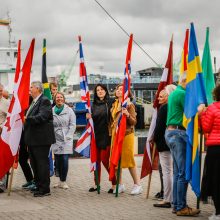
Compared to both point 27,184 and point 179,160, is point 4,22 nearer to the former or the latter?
point 27,184

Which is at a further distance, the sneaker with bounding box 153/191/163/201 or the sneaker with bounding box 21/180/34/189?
the sneaker with bounding box 21/180/34/189

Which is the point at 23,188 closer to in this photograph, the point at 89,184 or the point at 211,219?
the point at 89,184

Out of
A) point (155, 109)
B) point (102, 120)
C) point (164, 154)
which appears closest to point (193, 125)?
Answer: point (164, 154)

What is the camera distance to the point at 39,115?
27.9 feet

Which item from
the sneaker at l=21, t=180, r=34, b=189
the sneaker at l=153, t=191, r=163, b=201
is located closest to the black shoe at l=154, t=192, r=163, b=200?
the sneaker at l=153, t=191, r=163, b=201

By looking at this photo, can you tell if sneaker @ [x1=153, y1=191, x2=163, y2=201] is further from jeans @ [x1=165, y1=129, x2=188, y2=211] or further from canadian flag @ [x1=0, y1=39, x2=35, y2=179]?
canadian flag @ [x1=0, y1=39, x2=35, y2=179]

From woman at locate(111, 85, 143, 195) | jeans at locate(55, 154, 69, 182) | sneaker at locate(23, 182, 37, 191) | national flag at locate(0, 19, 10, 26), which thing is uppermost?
national flag at locate(0, 19, 10, 26)

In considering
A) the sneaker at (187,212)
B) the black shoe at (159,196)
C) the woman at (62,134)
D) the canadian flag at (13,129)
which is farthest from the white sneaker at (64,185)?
the sneaker at (187,212)

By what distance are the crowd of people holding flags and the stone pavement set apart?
0.21 meters

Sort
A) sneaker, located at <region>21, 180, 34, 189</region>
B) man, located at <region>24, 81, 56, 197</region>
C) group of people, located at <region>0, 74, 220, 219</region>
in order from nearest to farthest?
1. group of people, located at <region>0, 74, 220, 219</region>
2. man, located at <region>24, 81, 56, 197</region>
3. sneaker, located at <region>21, 180, 34, 189</region>

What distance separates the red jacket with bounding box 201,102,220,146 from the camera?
6.31 m

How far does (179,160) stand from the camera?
272 inches

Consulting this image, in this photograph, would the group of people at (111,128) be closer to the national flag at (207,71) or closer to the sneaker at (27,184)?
the sneaker at (27,184)

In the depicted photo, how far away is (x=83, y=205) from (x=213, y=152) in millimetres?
2396
